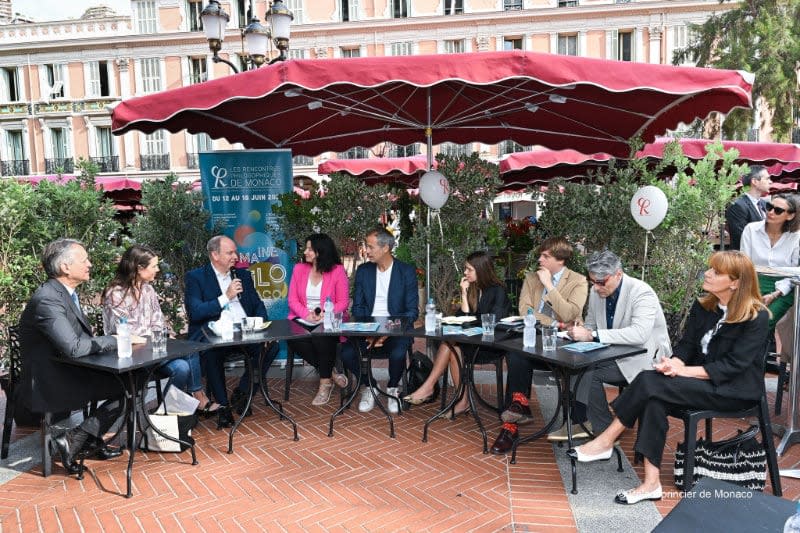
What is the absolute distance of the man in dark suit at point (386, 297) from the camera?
4.94m

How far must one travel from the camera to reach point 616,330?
12.6ft

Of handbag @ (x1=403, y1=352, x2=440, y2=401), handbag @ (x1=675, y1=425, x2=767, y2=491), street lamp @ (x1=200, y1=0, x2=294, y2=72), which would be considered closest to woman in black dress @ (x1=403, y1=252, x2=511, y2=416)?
handbag @ (x1=403, y1=352, x2=440, y2=401)

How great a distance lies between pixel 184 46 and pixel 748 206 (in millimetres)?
28374

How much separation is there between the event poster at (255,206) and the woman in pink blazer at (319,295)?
1.14 m

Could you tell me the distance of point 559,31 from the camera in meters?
27.2

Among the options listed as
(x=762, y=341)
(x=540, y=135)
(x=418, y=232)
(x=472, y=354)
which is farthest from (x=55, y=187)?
(x=762, y=341)

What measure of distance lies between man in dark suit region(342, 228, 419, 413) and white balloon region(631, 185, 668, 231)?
192cm

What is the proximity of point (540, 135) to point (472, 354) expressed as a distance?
3355mm

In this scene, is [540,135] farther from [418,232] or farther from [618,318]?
[618,318]

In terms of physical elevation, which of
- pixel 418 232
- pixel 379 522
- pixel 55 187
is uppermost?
pixel 55 187

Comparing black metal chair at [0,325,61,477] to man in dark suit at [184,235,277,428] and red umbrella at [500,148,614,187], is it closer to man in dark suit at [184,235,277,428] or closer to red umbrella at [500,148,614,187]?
man in dark suit at [184,235,277,428]

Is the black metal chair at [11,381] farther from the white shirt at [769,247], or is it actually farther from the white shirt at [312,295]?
the white shirt at [769,247]

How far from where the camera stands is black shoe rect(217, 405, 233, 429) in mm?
4605

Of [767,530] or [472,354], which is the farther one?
[472,354]
